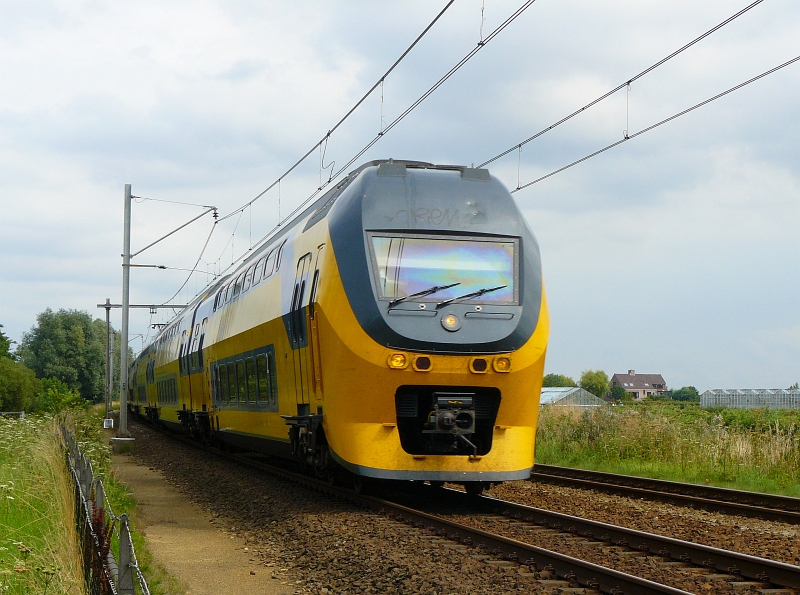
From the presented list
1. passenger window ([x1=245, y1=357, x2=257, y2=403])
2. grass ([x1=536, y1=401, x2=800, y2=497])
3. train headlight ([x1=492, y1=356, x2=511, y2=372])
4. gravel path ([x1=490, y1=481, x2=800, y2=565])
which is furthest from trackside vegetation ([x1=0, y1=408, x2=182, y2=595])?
grass ([x1=536, y1=401, x2=800, y2=497])

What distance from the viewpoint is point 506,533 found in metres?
9.52

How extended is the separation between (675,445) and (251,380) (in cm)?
772

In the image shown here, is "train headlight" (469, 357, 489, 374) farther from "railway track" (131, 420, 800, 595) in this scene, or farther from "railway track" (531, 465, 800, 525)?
"railway track" (531, 465, 800, 525)

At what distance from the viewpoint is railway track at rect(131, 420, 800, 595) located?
696 cm

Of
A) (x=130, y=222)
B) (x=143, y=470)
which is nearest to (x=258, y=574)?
(x=143, y=470)

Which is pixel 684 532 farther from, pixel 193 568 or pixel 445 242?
pixel 193 568

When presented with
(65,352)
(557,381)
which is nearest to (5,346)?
(65,352)

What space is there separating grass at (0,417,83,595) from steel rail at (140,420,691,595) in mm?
3424

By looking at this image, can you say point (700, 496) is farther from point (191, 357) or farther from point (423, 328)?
point (191, 357)

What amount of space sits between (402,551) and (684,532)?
3.03 m

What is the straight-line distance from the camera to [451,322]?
35.5 ft

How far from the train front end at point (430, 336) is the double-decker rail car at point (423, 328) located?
0.05 ft

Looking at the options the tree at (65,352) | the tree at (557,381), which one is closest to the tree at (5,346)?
the tree at (65,352)

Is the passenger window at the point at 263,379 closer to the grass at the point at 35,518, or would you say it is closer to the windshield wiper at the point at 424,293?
the grass at the point at 35,518
